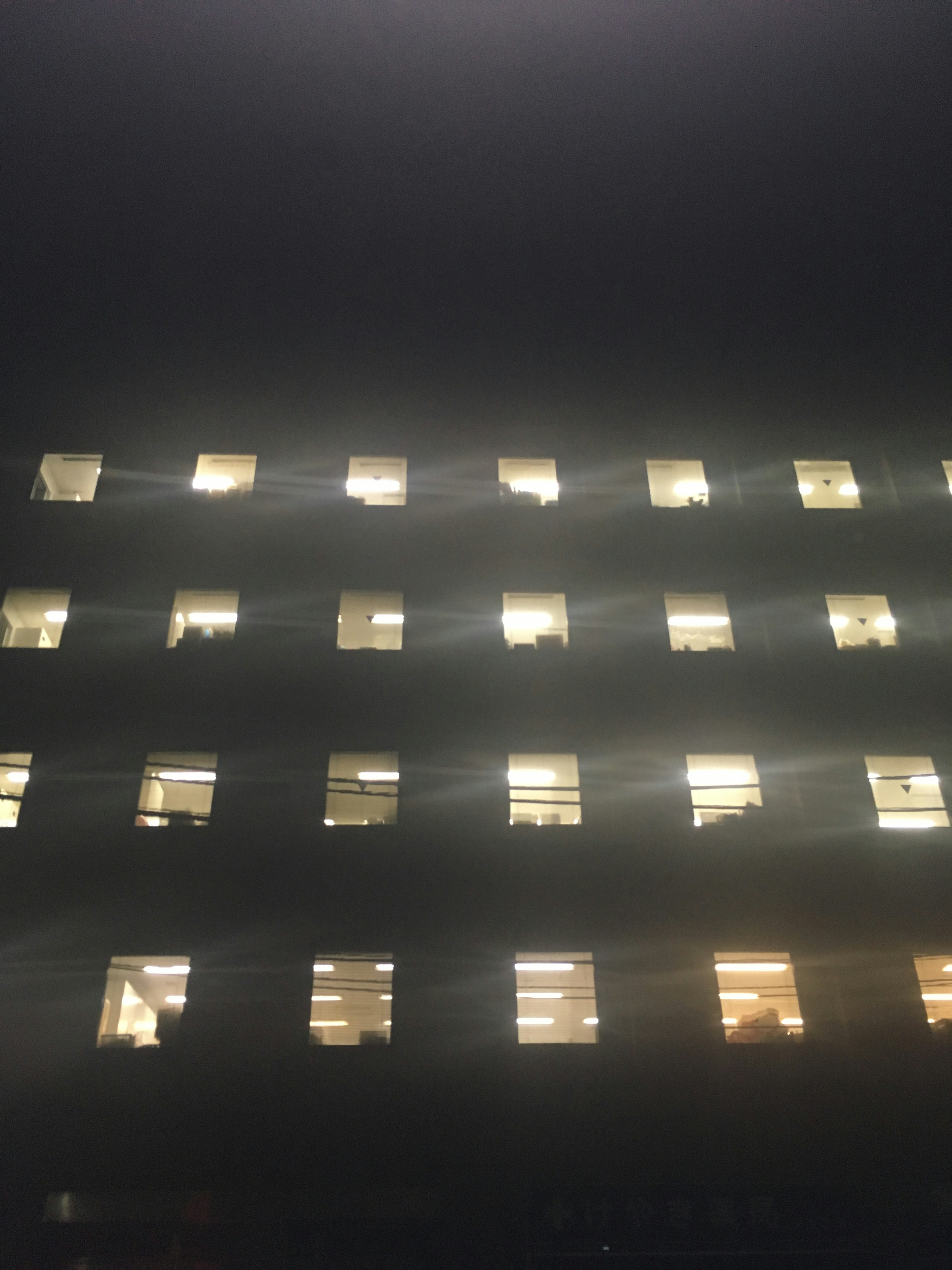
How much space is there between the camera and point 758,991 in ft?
52.0

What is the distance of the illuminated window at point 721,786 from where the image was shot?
17188 mm

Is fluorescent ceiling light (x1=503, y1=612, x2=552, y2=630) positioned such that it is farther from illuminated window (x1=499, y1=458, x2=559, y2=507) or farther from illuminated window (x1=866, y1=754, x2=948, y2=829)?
illuminated window (x1=866, y1=754, x2=948, y2=829)

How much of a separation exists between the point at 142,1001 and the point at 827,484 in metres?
18.6

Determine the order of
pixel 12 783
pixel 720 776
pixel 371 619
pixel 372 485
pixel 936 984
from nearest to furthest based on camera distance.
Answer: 1. pixel 936 984
2. pixel 12 783
3. pixel 720 776
4. pixel 371 619
5. pixel 372 485

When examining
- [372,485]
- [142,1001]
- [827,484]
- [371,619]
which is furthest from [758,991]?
[372,485]

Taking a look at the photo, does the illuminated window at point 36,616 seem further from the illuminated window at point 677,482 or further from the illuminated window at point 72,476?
the illuminated window at point 677,482

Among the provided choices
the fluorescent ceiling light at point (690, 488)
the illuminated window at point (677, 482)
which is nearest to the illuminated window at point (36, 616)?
the illuminated window at point (677, 482)

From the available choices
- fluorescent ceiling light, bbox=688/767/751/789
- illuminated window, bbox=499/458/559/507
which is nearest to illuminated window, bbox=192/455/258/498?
illuminated window, bbox=499/458/559/507

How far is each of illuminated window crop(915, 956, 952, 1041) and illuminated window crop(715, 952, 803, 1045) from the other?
2356 mm

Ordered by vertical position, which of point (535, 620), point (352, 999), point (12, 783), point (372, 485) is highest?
point (372, 485)

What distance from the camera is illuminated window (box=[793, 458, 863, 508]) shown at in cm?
2077

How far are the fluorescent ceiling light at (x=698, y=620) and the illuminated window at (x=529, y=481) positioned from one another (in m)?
3.99

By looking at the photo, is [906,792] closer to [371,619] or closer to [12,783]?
[371,619]

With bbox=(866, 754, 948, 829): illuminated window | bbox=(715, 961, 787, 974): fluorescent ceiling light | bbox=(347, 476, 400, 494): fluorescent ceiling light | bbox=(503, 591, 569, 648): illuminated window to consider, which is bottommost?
bbox=(715, 961, 787, 974): fluorescent ceiling light
